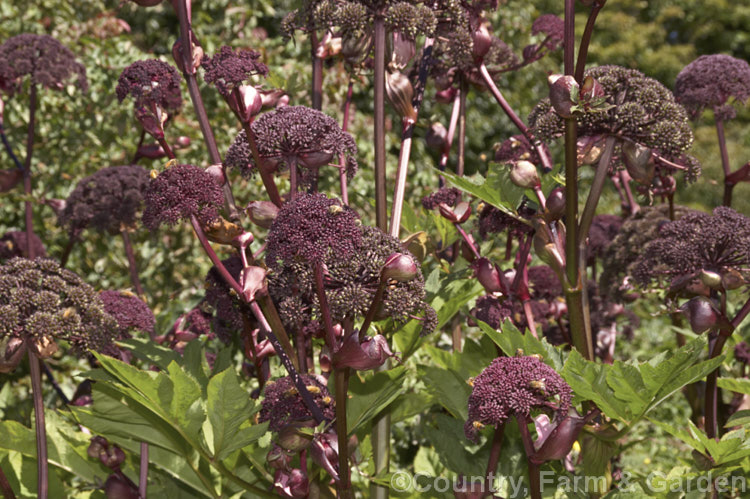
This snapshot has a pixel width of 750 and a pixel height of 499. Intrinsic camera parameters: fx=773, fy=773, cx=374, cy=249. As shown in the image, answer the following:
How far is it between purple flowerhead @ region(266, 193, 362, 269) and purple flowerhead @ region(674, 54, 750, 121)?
50.0 inches

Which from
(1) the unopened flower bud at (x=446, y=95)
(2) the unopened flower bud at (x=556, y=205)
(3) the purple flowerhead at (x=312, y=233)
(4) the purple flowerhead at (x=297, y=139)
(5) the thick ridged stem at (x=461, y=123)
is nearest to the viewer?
(3) the purple flowerhead at (x=312, y=233)

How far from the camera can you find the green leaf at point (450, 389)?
5.27ft

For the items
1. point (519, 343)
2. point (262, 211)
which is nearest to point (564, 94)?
point (519, 343)

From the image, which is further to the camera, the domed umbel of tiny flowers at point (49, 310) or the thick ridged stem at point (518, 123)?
the thick ridged stem at point (518, 123)

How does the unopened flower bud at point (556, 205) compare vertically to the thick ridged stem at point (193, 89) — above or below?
below

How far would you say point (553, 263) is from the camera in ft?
4.77

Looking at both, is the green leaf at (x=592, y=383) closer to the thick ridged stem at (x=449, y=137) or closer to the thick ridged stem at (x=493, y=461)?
the thick ridged stem at (x=493, y=461)

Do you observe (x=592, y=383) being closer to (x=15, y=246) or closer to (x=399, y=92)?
(x=399, y=92)

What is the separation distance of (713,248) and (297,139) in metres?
0.88

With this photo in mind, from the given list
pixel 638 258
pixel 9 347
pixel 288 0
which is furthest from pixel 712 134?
pixel 9 347

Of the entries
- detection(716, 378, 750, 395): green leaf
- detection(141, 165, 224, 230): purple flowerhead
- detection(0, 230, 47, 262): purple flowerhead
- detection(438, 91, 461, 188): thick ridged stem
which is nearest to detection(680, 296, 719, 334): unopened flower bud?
detection(716, 378, 750, 395): green leaf

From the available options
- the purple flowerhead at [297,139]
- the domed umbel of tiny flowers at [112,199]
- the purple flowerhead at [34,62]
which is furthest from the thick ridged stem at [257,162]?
the purple flowerhead at [34,62]

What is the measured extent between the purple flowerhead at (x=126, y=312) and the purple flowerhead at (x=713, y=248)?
1.12 m

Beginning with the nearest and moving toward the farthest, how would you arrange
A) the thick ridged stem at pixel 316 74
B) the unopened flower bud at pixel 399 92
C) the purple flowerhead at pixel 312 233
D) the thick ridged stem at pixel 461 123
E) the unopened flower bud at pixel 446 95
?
1. the purple flowerhead at pixel 312 233
2. the unopened flower bud at pixel 399 92
3. the thick ridged stem at pixel 316 74
4. the thick ridged stem at pixel 461 123
5. the unopened flower bud at pixel 446 95
